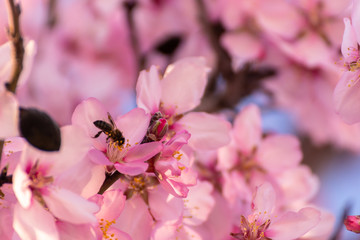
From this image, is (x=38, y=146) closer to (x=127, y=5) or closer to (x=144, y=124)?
(x=144, y=124)

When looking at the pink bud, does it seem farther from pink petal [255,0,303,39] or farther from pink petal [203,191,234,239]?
pink petal [255,0,303,39]

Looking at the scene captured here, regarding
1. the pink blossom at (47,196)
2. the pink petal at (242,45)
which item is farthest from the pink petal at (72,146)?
the pink petal at (242,45)

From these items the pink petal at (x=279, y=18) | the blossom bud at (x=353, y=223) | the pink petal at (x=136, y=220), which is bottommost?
the pink petal at (x=136, y=220)

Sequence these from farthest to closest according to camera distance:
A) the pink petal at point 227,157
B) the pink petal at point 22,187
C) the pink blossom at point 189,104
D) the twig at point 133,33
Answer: the twig at point 133,33 < the pink petal at point 227,157 < the pink blossom at point 189,104 < the pink petal at point 22,187

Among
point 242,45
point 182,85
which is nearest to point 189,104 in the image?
point 182,85

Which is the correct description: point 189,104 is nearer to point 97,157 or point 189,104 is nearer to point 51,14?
point 97,157

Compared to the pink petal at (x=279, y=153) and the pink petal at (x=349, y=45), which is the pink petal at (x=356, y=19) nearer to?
the pink petal at (x=349, y=45)
